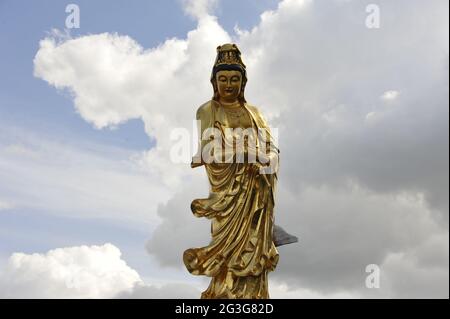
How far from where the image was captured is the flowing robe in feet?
27.1

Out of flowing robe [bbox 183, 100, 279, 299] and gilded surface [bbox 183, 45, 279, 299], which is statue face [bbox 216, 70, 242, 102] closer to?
gilded surface [bbox 183, 45, 279, 299]

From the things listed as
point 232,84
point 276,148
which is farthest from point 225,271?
point 232,84

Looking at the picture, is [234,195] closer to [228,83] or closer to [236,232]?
[236,232]

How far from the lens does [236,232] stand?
8461 millimetres

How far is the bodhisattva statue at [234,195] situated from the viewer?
327 inches

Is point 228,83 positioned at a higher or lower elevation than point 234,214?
higher

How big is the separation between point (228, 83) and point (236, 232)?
226 centimetres

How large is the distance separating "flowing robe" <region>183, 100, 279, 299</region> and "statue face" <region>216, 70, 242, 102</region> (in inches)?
35.5

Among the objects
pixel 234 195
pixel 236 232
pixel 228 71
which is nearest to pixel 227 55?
pixel 228 71

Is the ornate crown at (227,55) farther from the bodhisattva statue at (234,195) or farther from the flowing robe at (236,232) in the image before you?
the flowing robe at (236,232)

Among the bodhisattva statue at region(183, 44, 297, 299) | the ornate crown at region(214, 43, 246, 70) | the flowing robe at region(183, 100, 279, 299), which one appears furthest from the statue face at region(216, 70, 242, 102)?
the flowing robe at region(183, 100, 279, 299)
